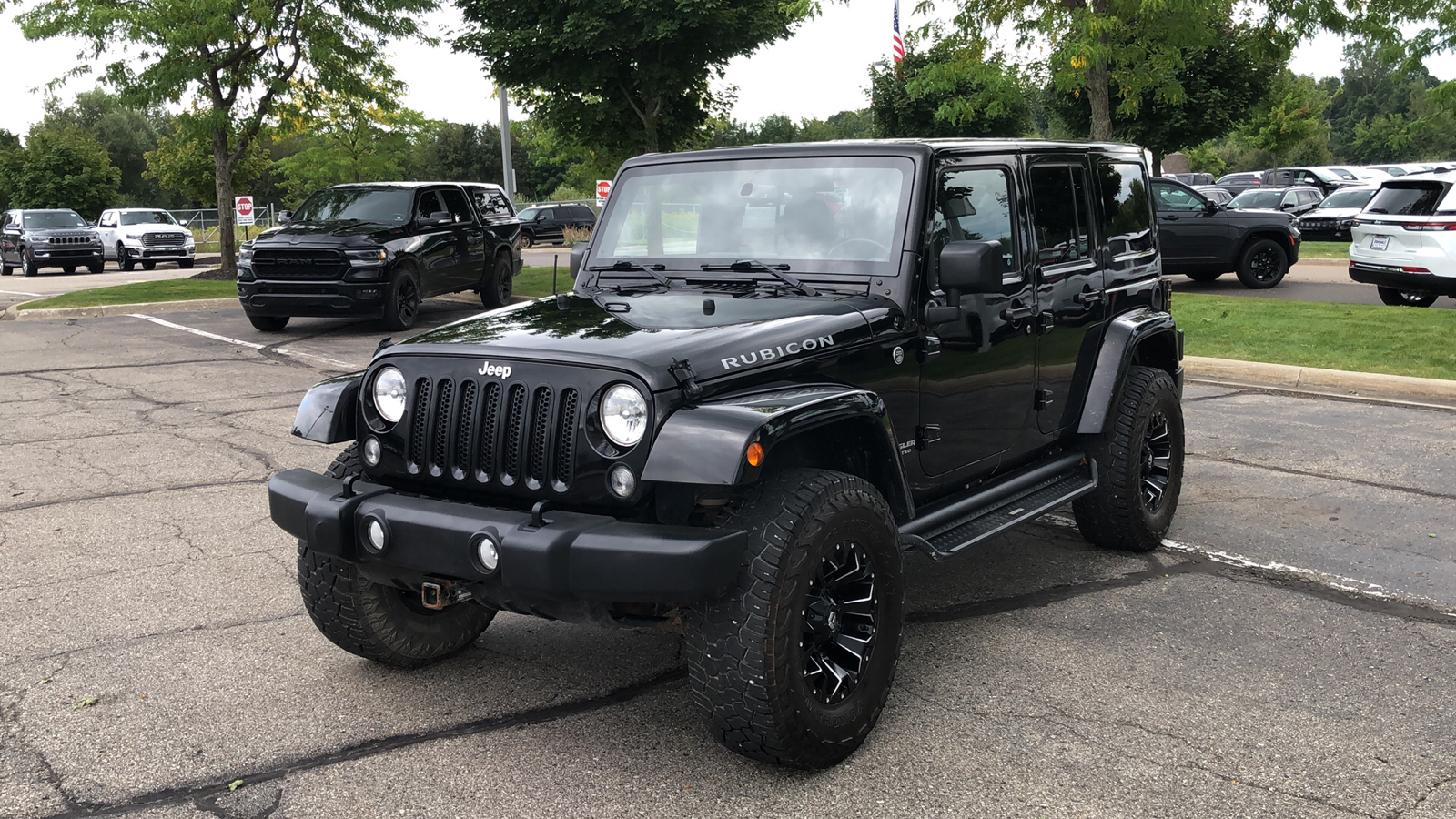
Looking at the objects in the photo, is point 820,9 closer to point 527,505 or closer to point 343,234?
point 343,234

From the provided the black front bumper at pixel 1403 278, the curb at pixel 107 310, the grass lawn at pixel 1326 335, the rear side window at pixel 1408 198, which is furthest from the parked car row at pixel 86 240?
the rear side window at pixel 1408 198

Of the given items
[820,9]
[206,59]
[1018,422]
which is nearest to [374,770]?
[1018,422]

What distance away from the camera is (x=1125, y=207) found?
605cm

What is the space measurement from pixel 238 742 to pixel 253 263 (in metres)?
12.0

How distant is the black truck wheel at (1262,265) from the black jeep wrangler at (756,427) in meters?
14.2

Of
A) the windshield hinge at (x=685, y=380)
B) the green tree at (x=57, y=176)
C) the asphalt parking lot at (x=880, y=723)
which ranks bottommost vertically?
the asphalt parking lot at (x=880, y=723)

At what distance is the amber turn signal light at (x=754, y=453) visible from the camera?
10.8ft

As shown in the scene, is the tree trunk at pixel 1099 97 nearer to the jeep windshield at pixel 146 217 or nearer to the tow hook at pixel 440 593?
the tow hook at pixel 440 593

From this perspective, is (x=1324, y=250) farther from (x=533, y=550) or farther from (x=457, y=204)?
(x=533, y=550)

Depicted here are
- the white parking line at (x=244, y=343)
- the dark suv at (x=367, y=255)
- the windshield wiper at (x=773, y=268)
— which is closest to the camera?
the windshield wiper at (x=773, y=268)

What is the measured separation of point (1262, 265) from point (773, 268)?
53.4 feet

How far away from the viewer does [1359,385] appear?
10203 millimetres

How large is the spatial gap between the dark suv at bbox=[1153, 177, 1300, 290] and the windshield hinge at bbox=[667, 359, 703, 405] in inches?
635

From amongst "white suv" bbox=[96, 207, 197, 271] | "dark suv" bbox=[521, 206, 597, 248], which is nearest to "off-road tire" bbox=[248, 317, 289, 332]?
"white suv" bbox=[96, 207, 197, 271]
